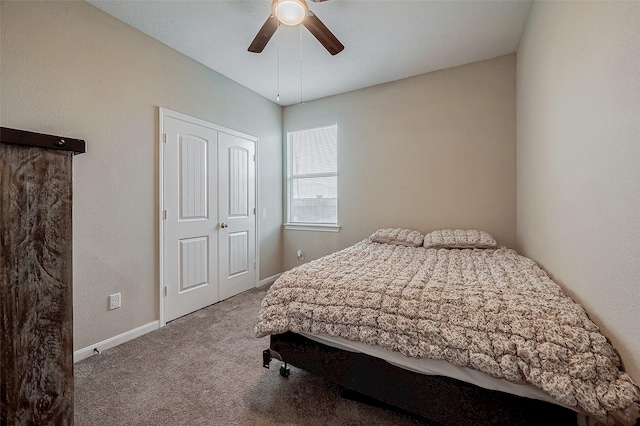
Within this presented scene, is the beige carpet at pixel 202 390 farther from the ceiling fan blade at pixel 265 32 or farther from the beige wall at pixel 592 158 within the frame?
the ceiling fan blade at pixel 265 32

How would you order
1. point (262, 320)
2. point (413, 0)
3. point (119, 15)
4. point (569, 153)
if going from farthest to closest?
point (119, 15)
point (413, 0)
point (262, 320)
point (569, 153)

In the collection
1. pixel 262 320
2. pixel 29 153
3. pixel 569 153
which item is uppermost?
pixel 569 153

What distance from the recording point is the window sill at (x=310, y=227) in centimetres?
372

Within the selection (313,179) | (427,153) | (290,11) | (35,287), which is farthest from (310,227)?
(35,287)

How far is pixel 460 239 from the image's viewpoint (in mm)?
2633

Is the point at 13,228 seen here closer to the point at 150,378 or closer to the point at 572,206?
the point at 150,378

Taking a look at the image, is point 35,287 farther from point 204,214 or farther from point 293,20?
point 204,214

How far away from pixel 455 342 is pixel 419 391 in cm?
33

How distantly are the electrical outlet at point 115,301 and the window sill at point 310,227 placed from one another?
2239mm

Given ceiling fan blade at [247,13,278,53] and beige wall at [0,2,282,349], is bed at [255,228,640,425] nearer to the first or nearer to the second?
beige wall at [0,2,282,349]

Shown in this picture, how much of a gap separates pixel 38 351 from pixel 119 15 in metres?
2.58

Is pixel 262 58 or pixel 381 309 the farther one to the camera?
pixel 262 58

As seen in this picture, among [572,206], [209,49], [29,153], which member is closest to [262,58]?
[209,49]

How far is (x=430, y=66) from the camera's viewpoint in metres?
2.99
